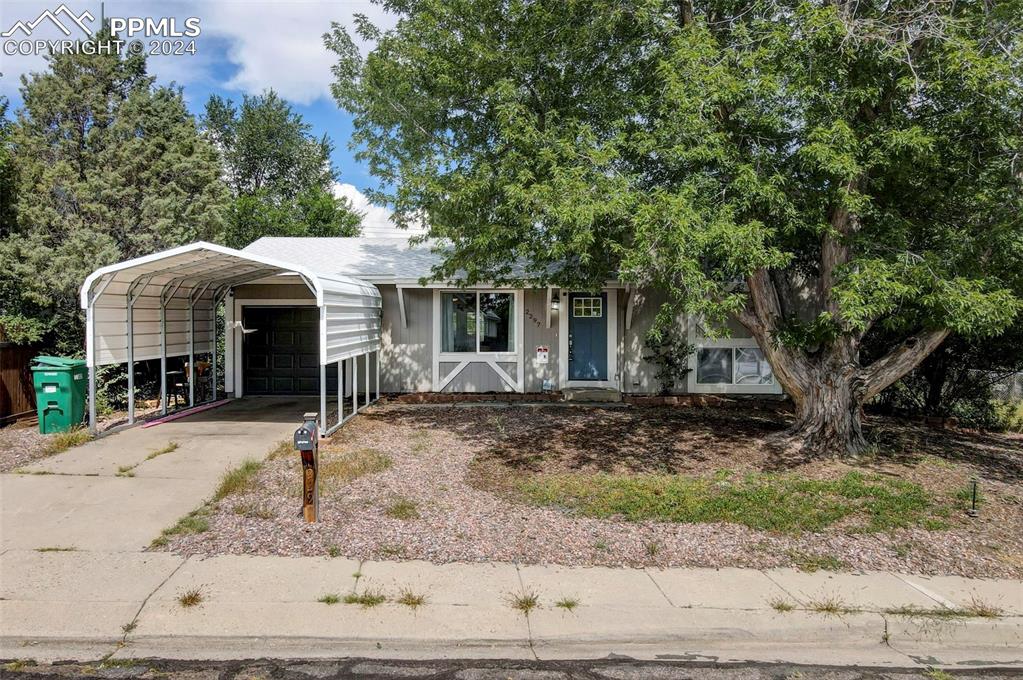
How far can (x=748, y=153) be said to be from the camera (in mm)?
7582

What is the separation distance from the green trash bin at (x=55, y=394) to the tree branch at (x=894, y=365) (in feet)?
36.5

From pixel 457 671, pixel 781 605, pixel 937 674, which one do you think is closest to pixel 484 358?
pixel 781 605

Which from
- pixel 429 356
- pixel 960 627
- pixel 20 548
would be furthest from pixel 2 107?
pixel 960 627

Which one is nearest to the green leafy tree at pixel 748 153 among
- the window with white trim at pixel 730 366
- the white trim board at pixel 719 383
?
the white trim board at pixel 719 383

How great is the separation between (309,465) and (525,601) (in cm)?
240

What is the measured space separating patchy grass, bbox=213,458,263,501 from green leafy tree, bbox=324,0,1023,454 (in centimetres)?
390

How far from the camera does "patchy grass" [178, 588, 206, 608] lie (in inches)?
166

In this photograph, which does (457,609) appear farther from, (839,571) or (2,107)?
(2,107)

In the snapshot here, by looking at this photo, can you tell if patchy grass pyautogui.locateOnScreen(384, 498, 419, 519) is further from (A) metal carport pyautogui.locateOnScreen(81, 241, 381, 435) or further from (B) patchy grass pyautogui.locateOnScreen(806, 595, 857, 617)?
(B) patchy grass pyautogui.locateOnScreen(806, 595, 857, 617)

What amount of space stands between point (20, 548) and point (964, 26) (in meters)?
10.3

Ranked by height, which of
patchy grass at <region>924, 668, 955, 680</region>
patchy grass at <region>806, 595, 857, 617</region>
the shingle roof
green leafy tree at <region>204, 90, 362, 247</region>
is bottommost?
patchy grass at <region>924, 668, 955, 680</region>

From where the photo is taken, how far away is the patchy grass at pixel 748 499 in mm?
5910

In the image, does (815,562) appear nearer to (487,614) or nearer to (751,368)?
(487,614)

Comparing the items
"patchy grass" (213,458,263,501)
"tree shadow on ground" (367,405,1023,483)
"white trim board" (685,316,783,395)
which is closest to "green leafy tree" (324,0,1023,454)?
"tree shadow on ground" (367,405,1023,483)
